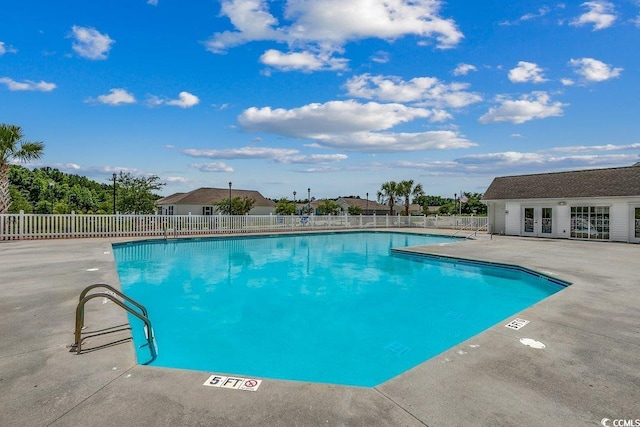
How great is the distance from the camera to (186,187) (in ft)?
133

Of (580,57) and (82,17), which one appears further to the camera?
(82,17)

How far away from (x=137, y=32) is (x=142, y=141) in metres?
11.3

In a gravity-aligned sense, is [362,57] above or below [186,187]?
above

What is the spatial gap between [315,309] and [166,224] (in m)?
13.8

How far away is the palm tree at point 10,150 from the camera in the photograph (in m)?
13.8

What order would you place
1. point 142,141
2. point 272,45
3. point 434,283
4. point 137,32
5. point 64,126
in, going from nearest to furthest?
point 434,283, point 137,32, point 272,45, point 64,126, point 142,141

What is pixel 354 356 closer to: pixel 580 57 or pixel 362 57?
pixel 580 57

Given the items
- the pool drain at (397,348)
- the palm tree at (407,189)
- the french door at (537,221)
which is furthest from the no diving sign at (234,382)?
the palm tree at (407,189)

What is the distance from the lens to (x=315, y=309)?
674 centimetres

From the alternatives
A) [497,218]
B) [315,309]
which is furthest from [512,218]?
[315,309]

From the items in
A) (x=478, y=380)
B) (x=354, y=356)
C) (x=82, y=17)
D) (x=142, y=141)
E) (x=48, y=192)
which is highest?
(x=82, y=17)

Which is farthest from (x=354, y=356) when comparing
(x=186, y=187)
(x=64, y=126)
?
(x=186, y=187)

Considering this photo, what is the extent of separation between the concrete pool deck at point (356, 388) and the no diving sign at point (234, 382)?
0.20 ft

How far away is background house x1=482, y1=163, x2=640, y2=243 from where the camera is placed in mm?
16031
